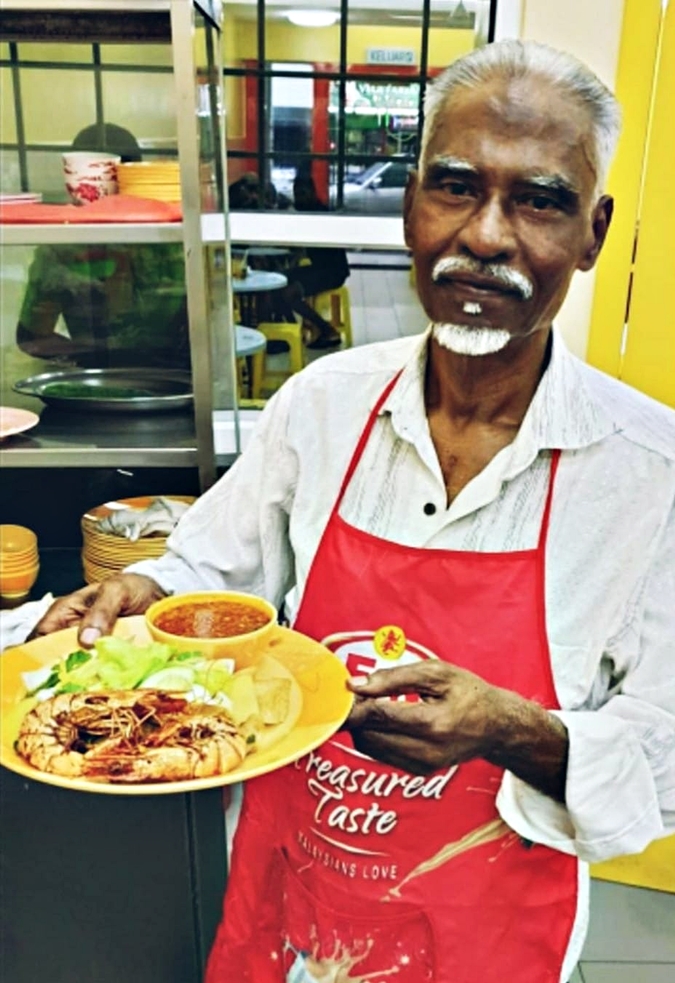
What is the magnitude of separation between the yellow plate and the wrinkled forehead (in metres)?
0.44

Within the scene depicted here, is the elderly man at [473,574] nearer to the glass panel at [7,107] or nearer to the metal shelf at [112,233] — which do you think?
the metal shelf at [112,233]

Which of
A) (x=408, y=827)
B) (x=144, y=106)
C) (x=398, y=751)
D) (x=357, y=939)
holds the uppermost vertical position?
(x=144, y=106)

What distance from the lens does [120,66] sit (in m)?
1.22

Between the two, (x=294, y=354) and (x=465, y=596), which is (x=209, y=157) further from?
(x=465, y=596)

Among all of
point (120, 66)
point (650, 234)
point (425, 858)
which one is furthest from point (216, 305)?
point (425, 858)

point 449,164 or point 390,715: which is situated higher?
point 449,164

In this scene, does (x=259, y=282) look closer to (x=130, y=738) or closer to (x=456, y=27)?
(x=456, y=27)

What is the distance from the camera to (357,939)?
0.90m

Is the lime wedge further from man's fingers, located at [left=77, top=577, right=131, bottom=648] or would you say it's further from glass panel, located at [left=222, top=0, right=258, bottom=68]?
glass panel, located at [left=222, top=0, right=258, bottom=68]

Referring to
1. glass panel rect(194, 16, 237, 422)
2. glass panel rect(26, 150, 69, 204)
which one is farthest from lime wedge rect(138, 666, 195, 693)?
glass panel rect(26, 150, 69, 204)

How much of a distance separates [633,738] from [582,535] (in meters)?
0.18

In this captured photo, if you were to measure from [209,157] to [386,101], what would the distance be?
26 centimetres

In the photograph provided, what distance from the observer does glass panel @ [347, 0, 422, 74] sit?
1.18m

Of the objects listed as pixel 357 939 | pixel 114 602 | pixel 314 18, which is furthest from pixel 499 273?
pixel 314 18
